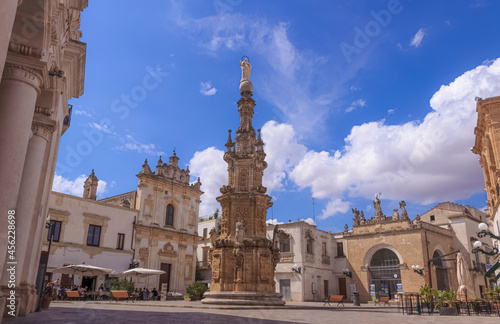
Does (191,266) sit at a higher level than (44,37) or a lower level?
lower

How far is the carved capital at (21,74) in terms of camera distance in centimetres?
622

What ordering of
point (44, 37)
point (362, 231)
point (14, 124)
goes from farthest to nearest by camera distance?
point (362, 231) < point (44, 37) < point (14, 124)

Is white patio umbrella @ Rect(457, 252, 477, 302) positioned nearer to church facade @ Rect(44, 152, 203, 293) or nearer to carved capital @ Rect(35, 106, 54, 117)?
carved capital @ Rect(35, 106, 54, 117)

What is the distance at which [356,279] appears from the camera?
36281 millimetres

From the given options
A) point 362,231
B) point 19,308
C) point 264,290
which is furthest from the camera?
point 362,231

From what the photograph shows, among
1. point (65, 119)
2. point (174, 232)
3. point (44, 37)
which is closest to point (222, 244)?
point (65, 119)

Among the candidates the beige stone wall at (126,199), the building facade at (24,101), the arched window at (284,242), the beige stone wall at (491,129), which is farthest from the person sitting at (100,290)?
the beige stone wall at (491,129)

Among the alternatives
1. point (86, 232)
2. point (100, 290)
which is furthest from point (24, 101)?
point (86, 232)

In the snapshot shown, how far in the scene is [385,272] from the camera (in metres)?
34.9

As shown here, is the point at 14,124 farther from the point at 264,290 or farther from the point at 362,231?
the point at 362,231

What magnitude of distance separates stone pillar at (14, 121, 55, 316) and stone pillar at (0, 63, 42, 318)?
1416mm

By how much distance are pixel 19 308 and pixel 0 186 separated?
17.5 ft

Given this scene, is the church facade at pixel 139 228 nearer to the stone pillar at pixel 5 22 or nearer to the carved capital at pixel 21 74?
the carved capital at pixel 21 74

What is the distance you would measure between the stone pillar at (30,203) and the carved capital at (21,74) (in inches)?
97.0
